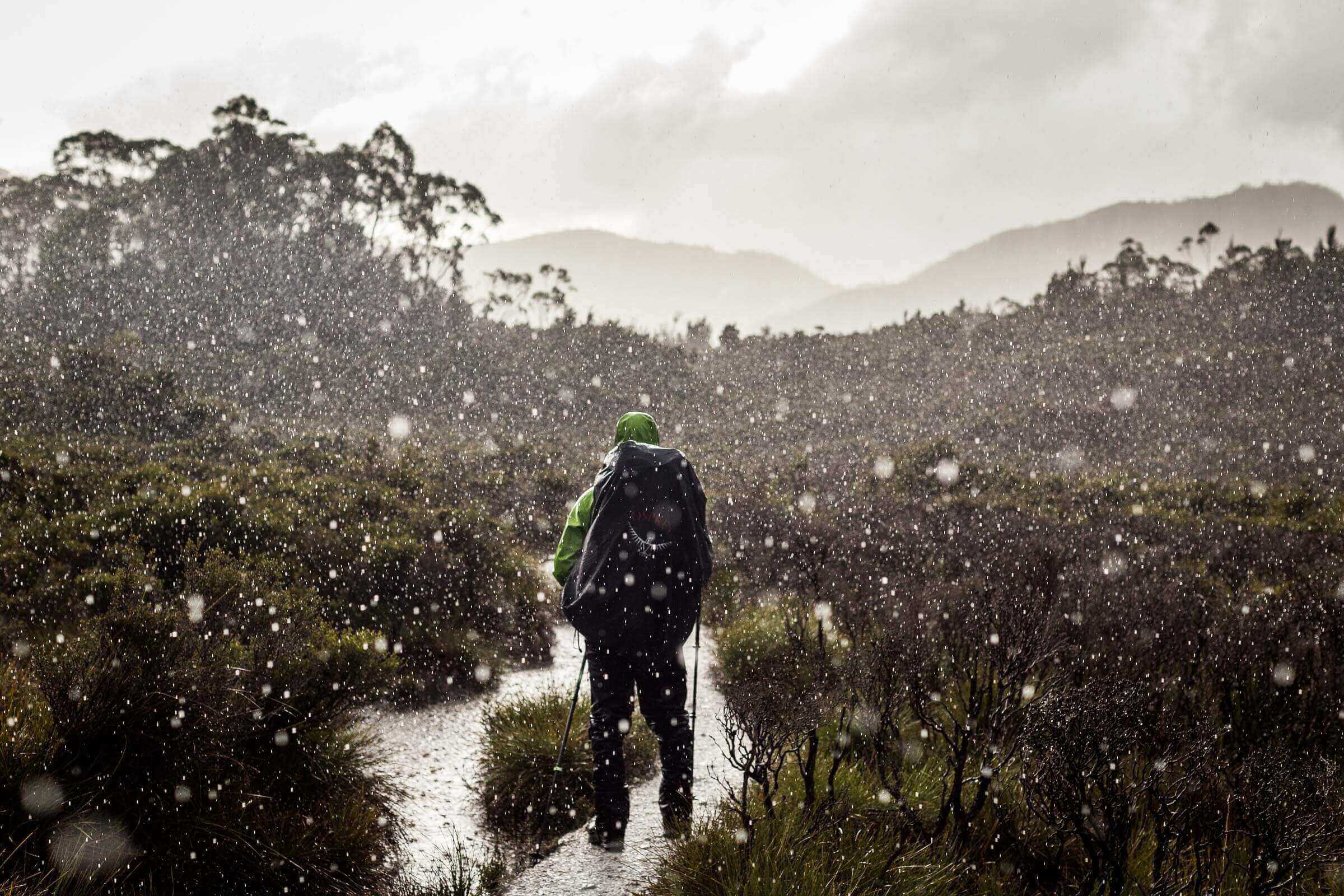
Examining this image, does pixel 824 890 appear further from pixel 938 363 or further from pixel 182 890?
pixel 938 363

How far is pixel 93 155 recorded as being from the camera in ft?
110

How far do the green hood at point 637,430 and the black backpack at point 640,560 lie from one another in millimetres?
156

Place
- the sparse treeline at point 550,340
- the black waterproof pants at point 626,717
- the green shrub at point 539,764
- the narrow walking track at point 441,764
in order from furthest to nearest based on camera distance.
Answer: the sparse treeline at point 550,340 < the green shrub at point 539,764 < the narrow walking track at point 441,764 < the black waterproof pants at point 626,717

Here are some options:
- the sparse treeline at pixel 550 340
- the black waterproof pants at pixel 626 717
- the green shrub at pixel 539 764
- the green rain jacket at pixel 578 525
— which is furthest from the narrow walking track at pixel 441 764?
the sparse treeline at pixel 550 340

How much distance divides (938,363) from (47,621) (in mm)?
40413

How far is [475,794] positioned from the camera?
4.29m

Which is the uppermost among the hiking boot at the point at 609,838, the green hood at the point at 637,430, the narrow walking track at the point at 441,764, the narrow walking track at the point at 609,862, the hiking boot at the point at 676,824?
the green hood at the point at 637,430

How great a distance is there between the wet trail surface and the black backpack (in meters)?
0.38

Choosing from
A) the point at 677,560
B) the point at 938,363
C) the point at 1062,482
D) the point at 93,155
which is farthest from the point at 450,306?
the point at 677,560

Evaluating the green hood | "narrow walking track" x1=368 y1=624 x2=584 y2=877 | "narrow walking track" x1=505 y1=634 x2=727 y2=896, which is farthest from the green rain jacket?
"narrow walking track" x1=505 y1=634 x2=727 y2=896

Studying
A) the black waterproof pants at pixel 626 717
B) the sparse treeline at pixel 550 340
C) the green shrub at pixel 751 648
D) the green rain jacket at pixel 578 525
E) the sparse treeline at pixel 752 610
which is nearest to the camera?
the sparse treeline at pixel 752 610

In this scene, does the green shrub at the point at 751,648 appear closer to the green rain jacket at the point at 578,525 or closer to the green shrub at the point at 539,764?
the green shrub at the point at 539,764

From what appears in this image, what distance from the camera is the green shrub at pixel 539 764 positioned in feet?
13.1

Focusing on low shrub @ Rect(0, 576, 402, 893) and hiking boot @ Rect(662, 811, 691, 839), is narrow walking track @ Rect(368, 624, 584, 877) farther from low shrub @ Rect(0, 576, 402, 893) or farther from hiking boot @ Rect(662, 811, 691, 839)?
hiking boot @ Rect(662, 811, 691, 839)
